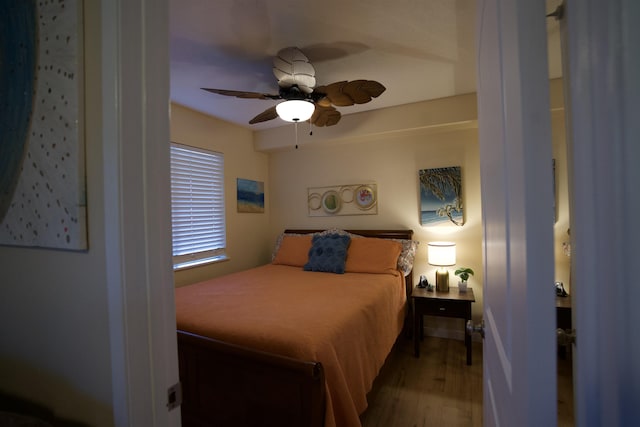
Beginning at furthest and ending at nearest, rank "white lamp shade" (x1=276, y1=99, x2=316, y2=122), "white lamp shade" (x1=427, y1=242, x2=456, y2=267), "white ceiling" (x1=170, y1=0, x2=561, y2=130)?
"white lamp shade" (x1=427, y1=242, x2=456, y2=267) → "white lamp shade" (x1=276, y1=99, x2=316, y2=122) → "white ceiling" (x1=170, y1=0, x2=561, y2=130)

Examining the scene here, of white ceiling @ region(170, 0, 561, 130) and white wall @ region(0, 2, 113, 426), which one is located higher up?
white ceiling @ region(170, 0, 561, 130)

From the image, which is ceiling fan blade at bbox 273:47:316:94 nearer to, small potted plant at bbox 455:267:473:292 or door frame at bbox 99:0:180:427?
door frame at bbox 99:0:180:427

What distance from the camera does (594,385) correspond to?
39cm

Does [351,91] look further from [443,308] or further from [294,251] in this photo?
[443,308]

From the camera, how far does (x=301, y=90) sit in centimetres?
199

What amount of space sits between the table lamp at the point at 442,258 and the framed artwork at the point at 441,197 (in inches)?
13.0

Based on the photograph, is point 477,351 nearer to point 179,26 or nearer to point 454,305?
point 454,305

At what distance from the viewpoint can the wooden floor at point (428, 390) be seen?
182 centimetres

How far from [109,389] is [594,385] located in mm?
929

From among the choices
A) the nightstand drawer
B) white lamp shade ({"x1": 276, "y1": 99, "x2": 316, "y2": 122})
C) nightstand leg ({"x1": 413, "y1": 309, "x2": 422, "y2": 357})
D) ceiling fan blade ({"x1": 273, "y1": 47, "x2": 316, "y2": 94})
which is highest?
ceiling fan blade ({"x1": 273, "y1": 47, "x2": 316, "y2": 94})

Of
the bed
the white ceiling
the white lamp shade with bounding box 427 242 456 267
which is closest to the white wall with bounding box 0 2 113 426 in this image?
the bed

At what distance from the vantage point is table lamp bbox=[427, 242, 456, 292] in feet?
9.04

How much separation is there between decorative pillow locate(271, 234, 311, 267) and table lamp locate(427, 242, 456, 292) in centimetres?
135

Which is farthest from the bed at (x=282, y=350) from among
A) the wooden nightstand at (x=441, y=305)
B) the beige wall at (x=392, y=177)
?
the beige wall at (x=392, y=177)
